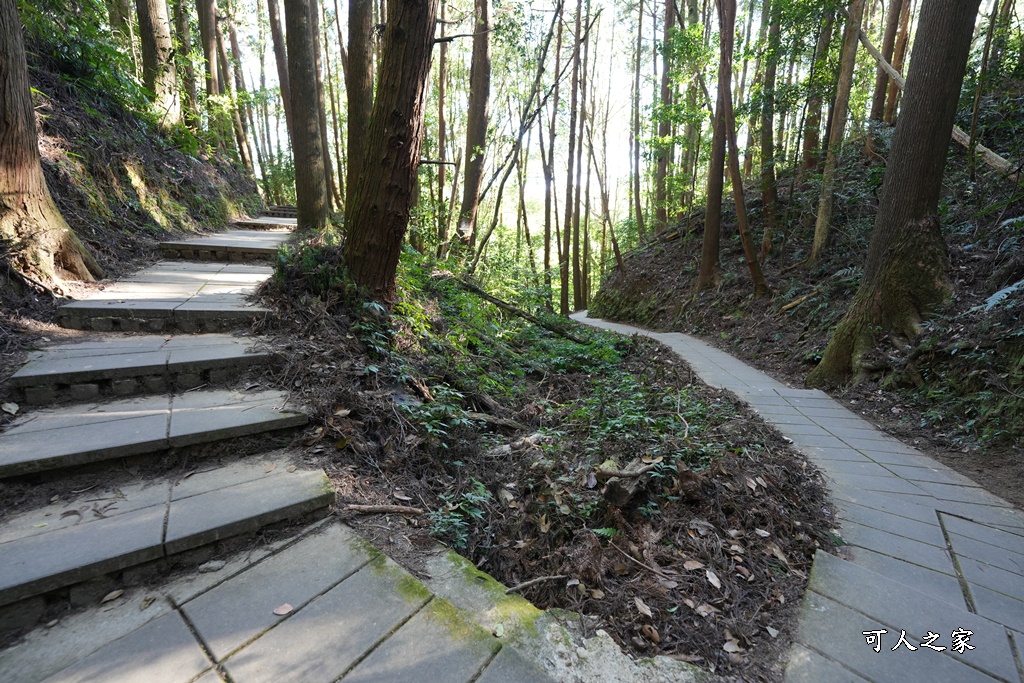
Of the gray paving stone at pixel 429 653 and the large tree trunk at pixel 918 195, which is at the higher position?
the large tree trunk at pixel 918 195

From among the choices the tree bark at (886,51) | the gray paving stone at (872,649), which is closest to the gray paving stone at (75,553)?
the gray paving stone at (872,649)

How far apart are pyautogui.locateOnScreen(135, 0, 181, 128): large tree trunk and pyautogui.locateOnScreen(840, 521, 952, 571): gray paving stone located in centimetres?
1035

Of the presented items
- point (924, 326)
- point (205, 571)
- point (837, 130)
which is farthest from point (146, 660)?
point (837, 130)

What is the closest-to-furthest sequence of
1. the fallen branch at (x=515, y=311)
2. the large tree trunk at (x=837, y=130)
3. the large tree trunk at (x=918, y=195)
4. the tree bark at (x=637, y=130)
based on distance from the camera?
the large tree trunk at (x=918, y=195) → the fallen branch at (x=515, y=311) → the large tree trunk at (x=837, y=130) → the tree bark at (x=637, y=130)

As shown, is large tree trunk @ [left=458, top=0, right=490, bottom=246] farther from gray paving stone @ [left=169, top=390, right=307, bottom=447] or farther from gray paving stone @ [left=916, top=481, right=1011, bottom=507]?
gray paving stone @ [left=916, top=481, right=1011, bottom=507]

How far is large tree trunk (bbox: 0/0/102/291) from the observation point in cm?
306

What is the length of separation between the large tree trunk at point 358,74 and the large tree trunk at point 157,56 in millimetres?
4583

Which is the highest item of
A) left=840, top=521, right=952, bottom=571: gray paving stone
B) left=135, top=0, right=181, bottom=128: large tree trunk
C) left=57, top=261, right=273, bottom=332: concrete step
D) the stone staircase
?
left=135, top=0, right=181, bottom=128: large tree trunk

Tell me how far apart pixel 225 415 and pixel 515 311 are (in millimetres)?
5001

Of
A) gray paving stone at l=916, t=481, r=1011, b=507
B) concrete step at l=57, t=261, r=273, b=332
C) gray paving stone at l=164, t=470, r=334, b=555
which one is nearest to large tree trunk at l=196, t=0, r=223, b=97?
concrete step at l=57, t=261, r=273, b=332

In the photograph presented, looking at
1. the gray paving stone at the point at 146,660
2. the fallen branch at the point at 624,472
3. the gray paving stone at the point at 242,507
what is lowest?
the gray paving stone at the point at 146,660

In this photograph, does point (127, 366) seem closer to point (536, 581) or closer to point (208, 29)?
point (536, 581)

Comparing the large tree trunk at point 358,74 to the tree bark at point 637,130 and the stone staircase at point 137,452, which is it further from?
the tree bark at point 637,130

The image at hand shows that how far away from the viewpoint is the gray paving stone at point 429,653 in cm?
133
